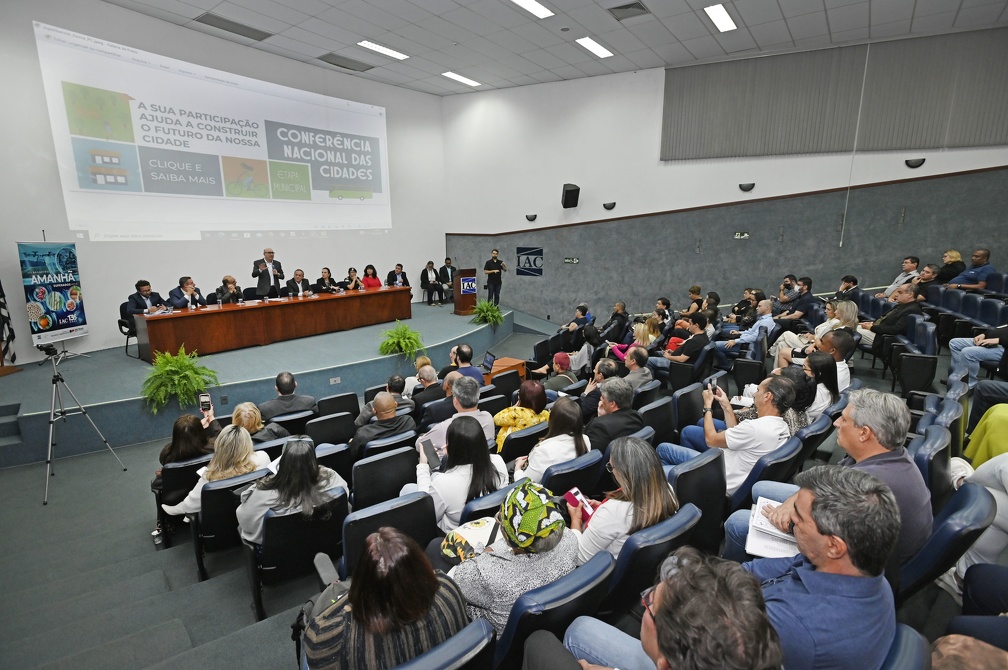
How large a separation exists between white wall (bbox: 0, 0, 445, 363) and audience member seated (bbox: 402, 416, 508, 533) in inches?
318

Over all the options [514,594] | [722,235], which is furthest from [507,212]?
[514,594]

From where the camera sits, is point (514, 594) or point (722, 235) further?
point (722, 235)

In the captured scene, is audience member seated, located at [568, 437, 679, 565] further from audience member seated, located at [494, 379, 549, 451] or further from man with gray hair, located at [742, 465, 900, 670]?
audience member seated, located at [494, 379, 549, 451]

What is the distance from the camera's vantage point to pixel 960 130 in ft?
26.6

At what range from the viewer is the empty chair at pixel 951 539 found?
1.58 metres

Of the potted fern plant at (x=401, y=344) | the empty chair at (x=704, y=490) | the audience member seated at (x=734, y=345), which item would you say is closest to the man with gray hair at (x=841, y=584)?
the empty chair at (x=704, y=490)

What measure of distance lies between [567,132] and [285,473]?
1093 cm

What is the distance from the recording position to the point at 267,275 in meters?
8.83

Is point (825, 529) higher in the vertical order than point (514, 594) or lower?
higher

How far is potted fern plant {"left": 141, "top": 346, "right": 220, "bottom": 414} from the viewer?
5617 mm

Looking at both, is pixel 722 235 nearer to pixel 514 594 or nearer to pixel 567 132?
pixel 567 132

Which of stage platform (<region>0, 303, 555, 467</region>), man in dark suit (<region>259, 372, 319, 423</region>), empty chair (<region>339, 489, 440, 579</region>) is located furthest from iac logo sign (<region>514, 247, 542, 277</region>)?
empty chair (<region>339, 489, 440, 579</region>)

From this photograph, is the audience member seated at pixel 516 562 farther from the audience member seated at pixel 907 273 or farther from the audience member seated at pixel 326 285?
the audience member seated at pixel 326 285

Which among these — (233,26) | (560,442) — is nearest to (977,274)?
(560,442)
